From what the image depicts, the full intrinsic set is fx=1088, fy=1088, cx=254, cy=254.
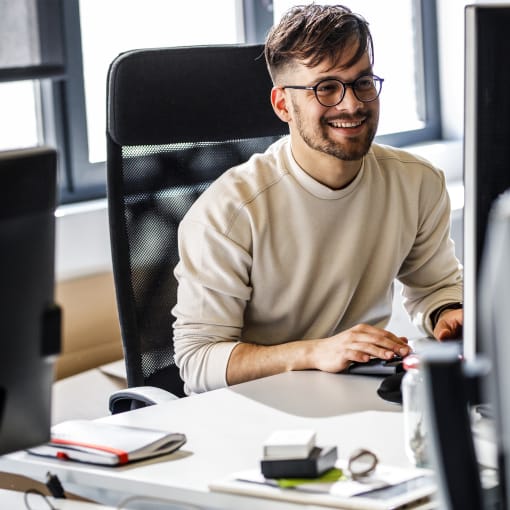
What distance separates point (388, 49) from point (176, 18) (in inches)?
44.3

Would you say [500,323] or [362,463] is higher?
[500,323]

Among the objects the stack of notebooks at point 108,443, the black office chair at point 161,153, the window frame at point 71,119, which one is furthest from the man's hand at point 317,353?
the window frame at point 71,119

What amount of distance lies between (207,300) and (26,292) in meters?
0.89

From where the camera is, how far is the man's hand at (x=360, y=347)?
1782 mm

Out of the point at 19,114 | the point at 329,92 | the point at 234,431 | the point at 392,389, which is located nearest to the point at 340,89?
the point at 329,92

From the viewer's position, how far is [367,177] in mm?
2160

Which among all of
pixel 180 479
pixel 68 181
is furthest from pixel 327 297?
pixel 68 181

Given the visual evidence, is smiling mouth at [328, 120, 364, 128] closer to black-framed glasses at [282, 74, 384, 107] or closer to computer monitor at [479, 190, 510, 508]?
black-framed glasses at [282, 74, 384, 107]

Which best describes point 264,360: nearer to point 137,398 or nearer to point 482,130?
point 137,398

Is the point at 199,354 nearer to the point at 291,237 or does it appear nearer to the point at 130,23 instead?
the point at 291,237

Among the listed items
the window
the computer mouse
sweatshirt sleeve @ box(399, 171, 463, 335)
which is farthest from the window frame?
the computer mouse

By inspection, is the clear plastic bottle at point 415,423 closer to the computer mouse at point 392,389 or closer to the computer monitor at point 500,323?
the computer mouse at point 392,389

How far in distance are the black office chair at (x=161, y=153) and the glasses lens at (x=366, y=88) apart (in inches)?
9.4

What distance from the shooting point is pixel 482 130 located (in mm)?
1235
